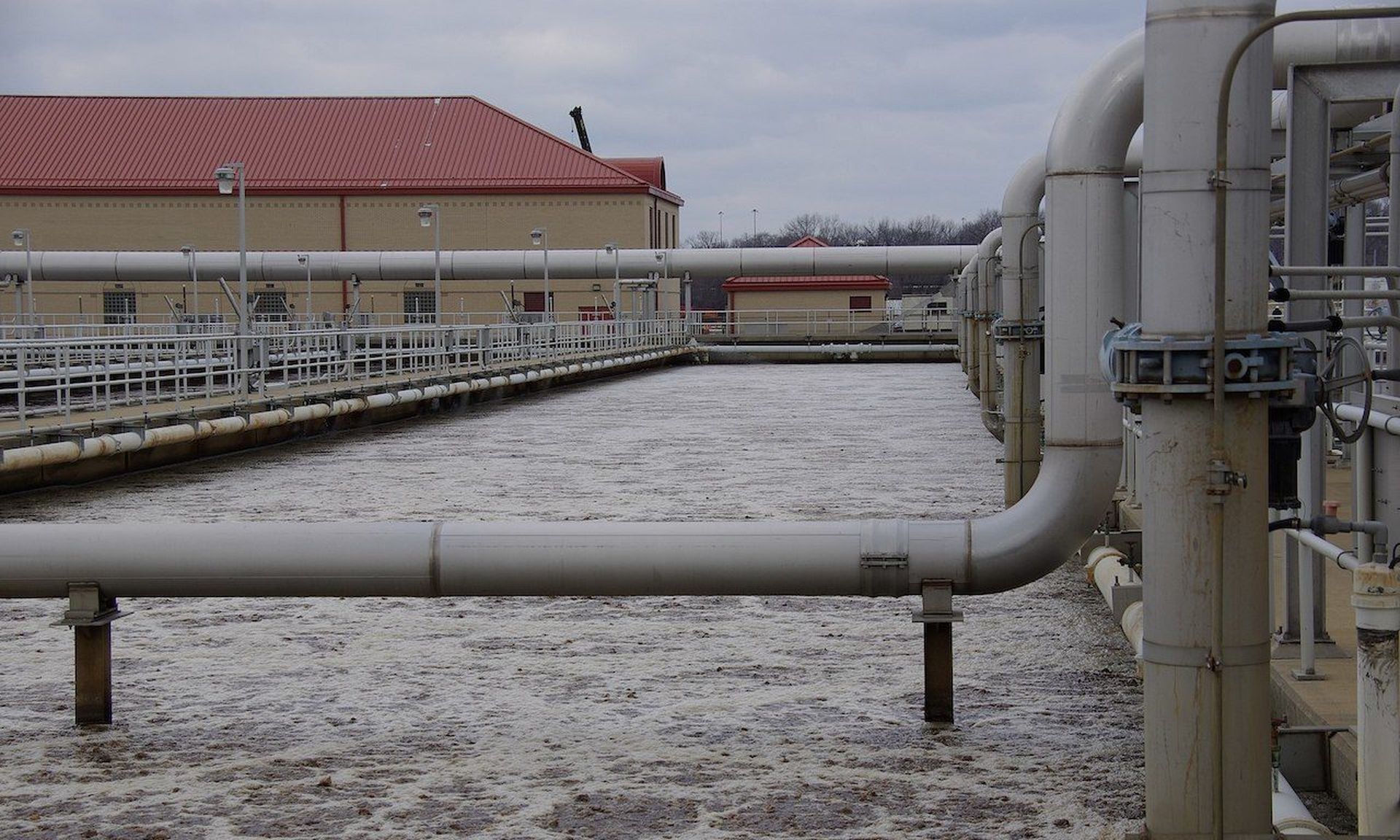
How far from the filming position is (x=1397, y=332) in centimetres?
615

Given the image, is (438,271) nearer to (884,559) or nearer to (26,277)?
(26,277)

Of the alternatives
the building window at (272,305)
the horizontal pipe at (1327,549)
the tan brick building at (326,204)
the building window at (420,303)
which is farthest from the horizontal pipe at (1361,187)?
the building window at (420,303)

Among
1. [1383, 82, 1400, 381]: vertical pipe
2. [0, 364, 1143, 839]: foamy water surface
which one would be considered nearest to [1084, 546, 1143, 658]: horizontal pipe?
[0, 364, 1143, 839]: foamy water surface

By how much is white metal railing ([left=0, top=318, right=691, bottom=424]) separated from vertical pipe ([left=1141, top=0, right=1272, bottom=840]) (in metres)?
12.7

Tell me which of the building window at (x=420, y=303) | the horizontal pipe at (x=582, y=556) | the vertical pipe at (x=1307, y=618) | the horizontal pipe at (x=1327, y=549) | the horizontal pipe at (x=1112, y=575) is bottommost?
the horizontal pipe at (x=1112, y=575)

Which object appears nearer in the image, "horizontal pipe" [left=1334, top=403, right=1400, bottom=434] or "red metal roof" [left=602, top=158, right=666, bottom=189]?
"horizontal pipe" [left=1334, top=403, right=1400, bottom=434]

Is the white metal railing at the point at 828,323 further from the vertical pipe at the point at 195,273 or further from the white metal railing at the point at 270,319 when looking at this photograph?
the vertical pipe at the point at 195,273

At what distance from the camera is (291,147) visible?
195 feet

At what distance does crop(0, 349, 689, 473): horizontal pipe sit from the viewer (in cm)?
1436

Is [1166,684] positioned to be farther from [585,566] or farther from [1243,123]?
[585,566]

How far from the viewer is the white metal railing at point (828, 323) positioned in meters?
55.7

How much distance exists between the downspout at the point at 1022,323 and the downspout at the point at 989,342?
5.79 m

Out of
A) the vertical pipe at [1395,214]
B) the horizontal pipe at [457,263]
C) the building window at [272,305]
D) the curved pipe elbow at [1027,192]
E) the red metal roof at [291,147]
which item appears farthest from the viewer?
the red metal roof at [291,147]

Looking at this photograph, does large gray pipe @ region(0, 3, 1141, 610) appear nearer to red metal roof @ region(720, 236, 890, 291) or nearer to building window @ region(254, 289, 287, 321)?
building window @ region(254, 289, 287, 321)
